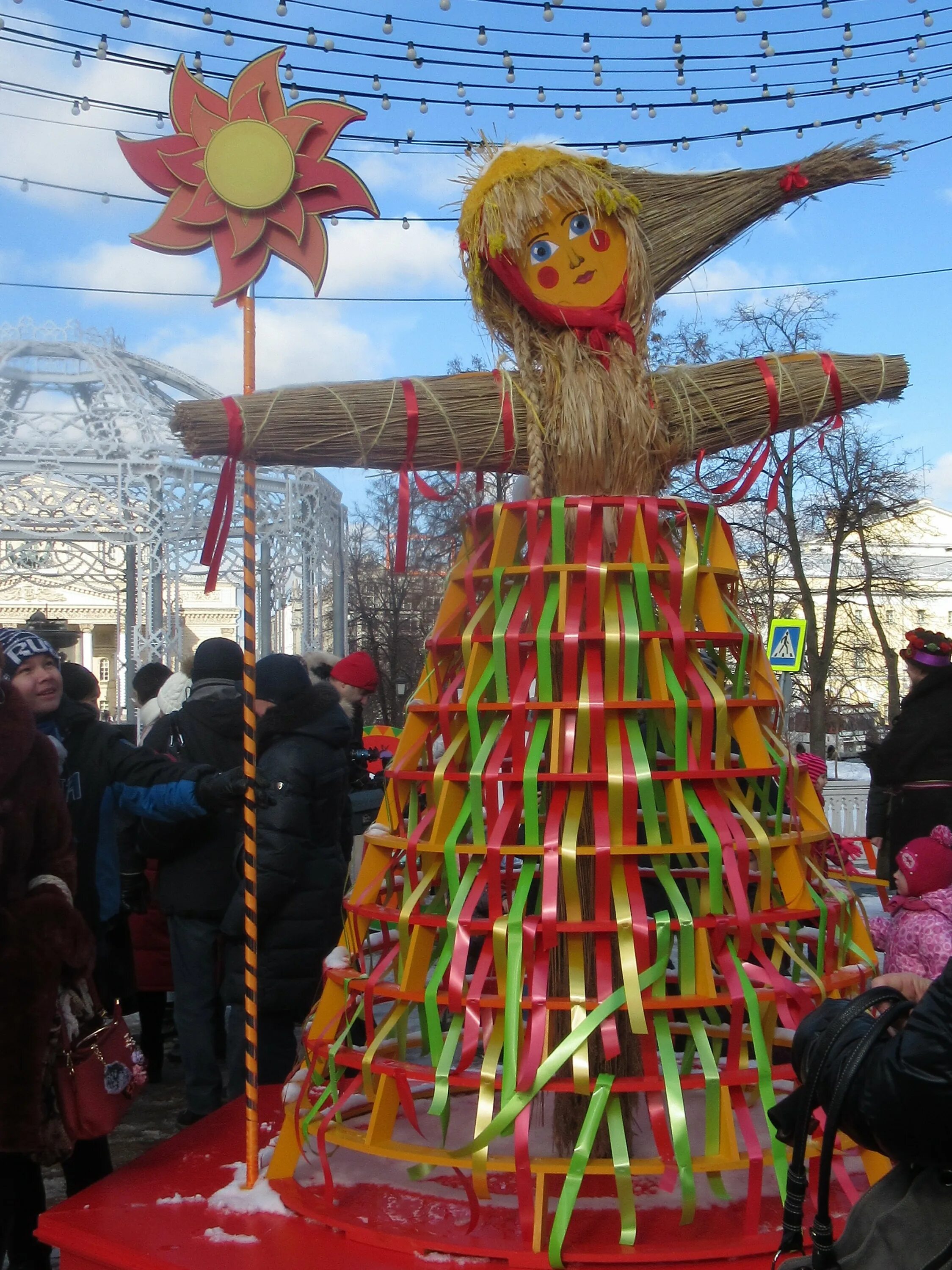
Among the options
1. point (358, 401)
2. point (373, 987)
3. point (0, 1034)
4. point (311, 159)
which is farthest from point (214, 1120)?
point (311, 159)

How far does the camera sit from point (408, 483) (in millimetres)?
3219

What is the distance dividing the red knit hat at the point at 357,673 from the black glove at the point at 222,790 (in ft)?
7.41

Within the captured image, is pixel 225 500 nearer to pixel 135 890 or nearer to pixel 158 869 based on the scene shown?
pixel 158 869

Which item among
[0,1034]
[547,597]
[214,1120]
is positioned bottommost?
[214,1120]

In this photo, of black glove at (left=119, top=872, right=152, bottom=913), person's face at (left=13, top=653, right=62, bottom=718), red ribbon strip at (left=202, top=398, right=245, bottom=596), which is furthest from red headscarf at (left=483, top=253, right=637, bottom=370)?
black glove at (left=119, top=872, right=152, bottom=913)

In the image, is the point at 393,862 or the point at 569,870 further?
the point at 393,862

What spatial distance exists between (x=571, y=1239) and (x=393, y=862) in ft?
3.17

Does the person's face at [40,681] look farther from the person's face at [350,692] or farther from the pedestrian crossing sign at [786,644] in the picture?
the pedestrian crossing sign at [786,644]

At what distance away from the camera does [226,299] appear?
3.18 metres

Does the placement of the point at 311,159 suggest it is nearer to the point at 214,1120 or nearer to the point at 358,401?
the point at 358,401

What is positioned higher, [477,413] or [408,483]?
[477,413]

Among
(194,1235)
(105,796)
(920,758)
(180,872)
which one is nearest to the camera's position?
(194,1235)

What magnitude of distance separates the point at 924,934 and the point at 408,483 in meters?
2.38

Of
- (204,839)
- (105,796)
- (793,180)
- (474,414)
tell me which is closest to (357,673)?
(204,839)
